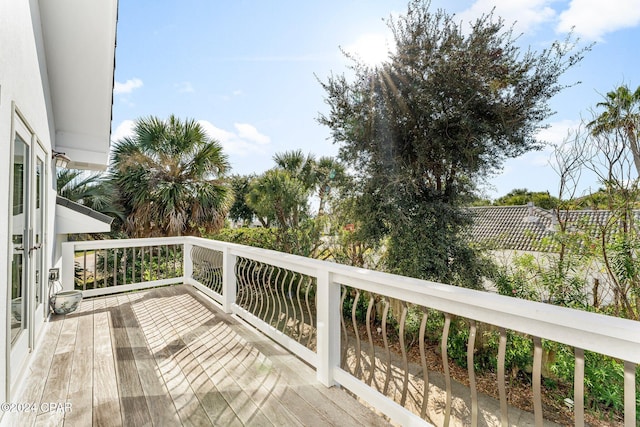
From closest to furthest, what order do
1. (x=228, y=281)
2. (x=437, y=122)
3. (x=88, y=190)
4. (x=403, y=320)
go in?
(x=403, y=320) → (x=228, y=281) → (x=437, y=122) → (x=88, y=190)

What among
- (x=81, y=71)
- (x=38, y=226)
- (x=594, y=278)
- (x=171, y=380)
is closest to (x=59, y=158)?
(x=81, y=71)

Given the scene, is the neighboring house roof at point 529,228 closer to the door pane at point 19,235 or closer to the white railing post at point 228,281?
the white railing post at point 228,281

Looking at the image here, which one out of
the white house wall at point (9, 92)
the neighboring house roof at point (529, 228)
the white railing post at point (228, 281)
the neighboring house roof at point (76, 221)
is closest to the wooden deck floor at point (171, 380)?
the white railing post at point (228, 281)

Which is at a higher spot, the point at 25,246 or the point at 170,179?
the point at 170,179

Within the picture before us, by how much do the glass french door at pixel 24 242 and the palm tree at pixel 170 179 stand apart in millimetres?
4710

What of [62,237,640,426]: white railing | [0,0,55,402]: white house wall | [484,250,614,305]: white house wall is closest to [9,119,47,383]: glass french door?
[0,0,55,402]: white house wall

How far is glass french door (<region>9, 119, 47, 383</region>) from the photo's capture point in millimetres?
2205

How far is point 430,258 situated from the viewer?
5.11 meters

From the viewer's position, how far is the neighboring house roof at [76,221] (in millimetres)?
4453

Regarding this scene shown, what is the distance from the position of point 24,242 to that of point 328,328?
254cm

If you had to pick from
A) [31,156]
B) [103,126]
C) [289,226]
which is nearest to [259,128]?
[289,226]

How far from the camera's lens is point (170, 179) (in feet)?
26.5

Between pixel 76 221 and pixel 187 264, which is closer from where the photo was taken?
pixel 76 221

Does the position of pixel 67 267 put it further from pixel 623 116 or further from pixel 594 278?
pixel 623 116
